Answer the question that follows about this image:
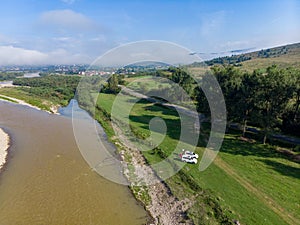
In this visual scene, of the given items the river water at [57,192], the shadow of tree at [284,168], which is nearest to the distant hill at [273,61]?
the shadow of tree at [284,168]

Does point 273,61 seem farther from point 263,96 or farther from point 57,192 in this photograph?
point 57,192

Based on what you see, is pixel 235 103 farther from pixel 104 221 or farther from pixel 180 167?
pixel 104 221

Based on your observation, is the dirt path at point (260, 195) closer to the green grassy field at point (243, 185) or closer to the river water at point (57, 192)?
the green grassy field at point (243, 185)

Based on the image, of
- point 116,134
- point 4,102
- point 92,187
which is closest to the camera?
point 92,187

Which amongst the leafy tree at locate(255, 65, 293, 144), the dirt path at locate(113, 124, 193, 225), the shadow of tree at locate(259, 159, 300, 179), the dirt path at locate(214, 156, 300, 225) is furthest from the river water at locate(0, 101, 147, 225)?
the leafy tree at locate(255, 65, 293, 144)

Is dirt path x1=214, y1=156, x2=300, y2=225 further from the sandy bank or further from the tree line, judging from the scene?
the sandy bank

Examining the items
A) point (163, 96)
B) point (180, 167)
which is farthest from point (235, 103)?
point (163, 96)
